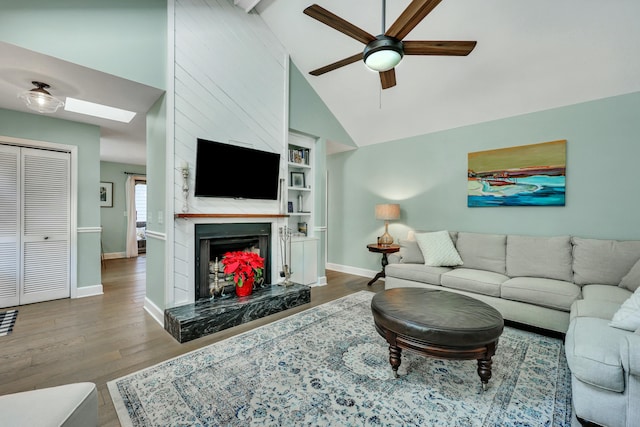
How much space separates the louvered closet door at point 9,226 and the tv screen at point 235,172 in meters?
2.44

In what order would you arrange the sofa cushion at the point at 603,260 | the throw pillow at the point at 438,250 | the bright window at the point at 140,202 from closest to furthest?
the sofa cushion at the point at 603,260, the throw pillow at the point at 438,250, the bright window at the point at 140,202

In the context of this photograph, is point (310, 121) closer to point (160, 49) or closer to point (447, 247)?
point (160, 49)

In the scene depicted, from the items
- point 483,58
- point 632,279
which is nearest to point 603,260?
point 632,279

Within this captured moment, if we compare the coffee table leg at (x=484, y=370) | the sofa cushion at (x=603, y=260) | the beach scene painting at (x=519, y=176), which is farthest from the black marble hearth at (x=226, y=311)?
the sofa cushion at (x=603, y=260)

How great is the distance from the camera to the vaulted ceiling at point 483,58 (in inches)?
102

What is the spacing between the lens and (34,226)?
11.5 ft

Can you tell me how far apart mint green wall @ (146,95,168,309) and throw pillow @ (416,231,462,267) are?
3118 mm

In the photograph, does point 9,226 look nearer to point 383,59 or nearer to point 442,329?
point 383,59

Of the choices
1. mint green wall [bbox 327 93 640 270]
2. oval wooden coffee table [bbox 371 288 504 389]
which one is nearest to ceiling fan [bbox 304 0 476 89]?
oval wooden coffee table [bbox 371 288 504 389]

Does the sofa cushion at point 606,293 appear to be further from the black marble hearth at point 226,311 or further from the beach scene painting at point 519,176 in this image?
the black marble hearth at point 226,311

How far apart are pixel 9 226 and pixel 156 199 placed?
6.44 ft

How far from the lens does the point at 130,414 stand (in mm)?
1590

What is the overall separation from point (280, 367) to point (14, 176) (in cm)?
404

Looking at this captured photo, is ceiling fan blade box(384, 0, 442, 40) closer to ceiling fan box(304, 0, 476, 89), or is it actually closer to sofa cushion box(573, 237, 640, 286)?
ceiling fan box(304, 0, 476, 89)
